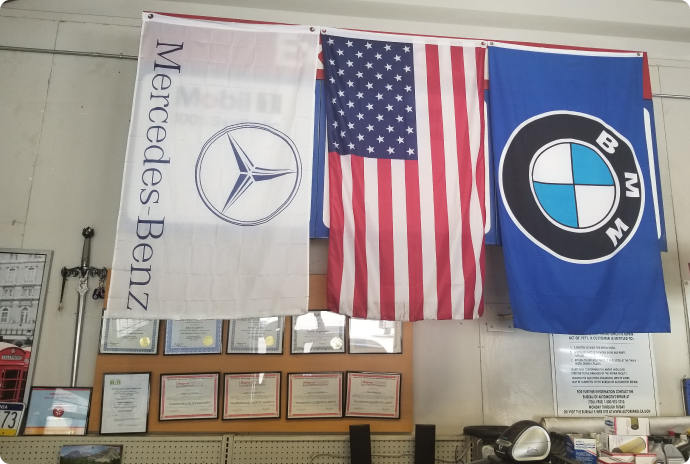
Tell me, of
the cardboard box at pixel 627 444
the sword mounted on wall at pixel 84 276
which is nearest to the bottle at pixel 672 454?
the cardboard box at pixel 627 444

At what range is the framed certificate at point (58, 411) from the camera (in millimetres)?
2594

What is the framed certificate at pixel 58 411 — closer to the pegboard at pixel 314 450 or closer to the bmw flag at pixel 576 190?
the pegboard at pixel 314 450

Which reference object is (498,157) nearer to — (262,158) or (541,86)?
(541,86)

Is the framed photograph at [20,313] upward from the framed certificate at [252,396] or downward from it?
upward

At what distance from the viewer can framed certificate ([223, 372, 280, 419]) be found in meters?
2.72

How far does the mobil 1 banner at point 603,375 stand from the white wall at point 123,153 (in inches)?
3.3

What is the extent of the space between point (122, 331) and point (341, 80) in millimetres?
1989

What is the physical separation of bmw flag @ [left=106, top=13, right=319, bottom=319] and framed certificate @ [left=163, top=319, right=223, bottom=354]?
335mm

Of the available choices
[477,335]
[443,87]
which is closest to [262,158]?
[443,87]

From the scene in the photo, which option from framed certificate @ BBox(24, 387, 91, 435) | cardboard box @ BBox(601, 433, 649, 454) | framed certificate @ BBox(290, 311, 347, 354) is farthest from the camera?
framed certificate @ BBox(290, 311, 347, 354)

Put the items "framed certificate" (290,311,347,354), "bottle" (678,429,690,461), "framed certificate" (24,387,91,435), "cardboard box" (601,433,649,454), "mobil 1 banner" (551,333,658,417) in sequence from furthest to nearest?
1. "mobil 1 banner" (551,333,658,417)
2. "framed certificate" (290,311,347,354)
3. "bottle" (678,429,690,461)
4. "framed certificate" (24,387,91,435)
5. "cardboard box" (601,433,649,454)

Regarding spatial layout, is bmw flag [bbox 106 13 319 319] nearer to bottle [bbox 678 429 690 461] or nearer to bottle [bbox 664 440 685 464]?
bottle [bbox 664 440 685 464]

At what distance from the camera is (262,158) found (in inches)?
107

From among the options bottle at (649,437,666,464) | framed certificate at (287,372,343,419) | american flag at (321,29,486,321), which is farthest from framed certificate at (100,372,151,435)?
bottle at (649,437,666,464)
